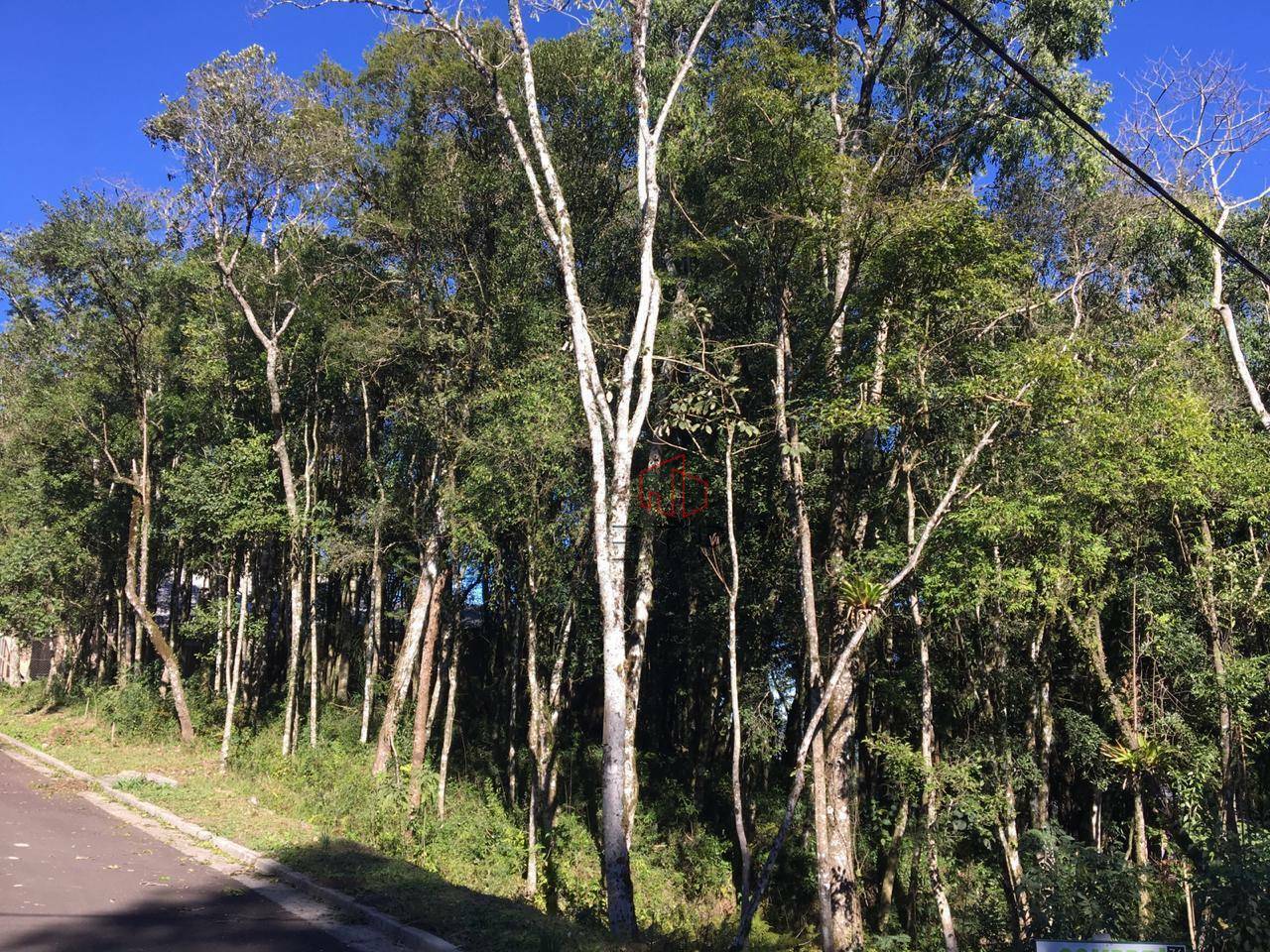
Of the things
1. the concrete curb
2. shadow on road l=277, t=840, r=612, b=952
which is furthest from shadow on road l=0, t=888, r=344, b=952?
shadow on road l=277, t=840, r=612, b=952

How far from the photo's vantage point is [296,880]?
8797 mm

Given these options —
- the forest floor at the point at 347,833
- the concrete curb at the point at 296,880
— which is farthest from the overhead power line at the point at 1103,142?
the concrete curb at the point at 296,880

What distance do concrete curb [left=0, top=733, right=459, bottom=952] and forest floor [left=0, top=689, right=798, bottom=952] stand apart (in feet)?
0.46

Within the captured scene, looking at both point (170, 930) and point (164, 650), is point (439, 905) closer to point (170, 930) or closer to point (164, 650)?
point (170, 930)

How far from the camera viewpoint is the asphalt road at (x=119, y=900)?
6.64 m

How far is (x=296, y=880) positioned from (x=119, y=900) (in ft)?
5.26

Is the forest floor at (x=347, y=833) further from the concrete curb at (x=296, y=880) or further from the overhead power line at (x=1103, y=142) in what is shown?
the overhead power line at (x=1103, y=142)

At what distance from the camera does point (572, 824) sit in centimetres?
1703

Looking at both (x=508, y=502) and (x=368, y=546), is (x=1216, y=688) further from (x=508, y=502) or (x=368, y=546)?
(x=368, y=546)

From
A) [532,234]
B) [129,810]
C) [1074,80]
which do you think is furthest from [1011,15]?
[129,810]

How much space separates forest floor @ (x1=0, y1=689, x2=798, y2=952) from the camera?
7395mm

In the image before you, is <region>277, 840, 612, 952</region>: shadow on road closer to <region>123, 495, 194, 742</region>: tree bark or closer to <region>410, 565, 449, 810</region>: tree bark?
<region>410, 565, 449, 810</region>: tree bark

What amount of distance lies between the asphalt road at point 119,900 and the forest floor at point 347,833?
88 cm

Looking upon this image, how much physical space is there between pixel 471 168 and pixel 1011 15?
9723mm
